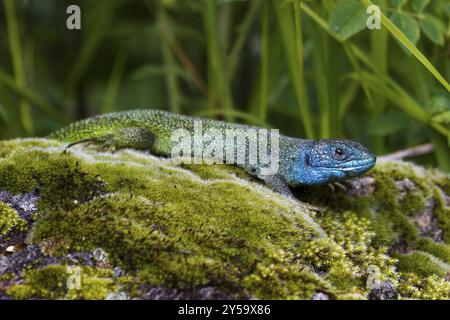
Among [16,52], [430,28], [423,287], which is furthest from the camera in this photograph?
[16,52]

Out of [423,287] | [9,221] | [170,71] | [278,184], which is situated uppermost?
[170,71]

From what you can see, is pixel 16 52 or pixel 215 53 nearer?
pixel 215 53

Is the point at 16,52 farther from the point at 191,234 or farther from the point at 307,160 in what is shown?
the point at 191,234

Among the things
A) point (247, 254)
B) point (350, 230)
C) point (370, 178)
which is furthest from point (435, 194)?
point (247, 254)

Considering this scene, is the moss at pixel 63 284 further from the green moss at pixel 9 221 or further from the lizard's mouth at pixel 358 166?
the lizard's mouth at pixel 358 166

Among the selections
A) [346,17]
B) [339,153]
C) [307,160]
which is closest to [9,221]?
[307,160]

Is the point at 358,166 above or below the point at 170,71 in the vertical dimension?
below
